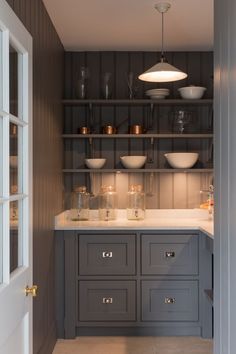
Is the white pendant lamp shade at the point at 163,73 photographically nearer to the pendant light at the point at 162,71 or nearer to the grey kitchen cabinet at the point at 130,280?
the pendant light at the point at 162,71

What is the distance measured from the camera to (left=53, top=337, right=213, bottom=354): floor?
11.4ft

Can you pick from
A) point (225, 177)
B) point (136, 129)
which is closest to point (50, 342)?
point (136, 129)

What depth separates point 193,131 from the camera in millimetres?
4344

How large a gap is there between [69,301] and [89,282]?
218 mm

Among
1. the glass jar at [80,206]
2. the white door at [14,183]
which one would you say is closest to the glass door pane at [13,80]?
the white door at [14,183]

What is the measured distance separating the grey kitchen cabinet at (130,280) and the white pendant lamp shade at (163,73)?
1.20 meters

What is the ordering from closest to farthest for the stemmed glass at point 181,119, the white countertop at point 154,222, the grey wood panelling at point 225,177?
1. the grey wood panelling at point 225,177
2. the white countertop at point 154,222
3. the stemmed glass at point 181,119

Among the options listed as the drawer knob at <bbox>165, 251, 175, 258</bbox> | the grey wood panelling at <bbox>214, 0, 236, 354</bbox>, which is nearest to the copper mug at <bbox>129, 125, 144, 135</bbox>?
the drawer knob at <bbox>165, 251, 175, 258</bbox>

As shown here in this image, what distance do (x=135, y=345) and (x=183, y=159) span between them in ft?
5.30

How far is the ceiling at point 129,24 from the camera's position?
3.21 meters

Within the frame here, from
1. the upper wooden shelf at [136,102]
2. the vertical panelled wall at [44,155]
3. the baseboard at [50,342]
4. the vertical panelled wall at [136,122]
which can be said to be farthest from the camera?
the vertical panelled wall at [136,122]

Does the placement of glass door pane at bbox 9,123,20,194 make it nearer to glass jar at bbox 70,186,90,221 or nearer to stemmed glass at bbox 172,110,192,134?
glass jar at bbox 70,186,90,221

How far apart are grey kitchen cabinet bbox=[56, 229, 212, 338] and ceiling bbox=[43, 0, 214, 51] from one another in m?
1.62

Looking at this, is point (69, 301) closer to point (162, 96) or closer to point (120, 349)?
point (120, 349)
